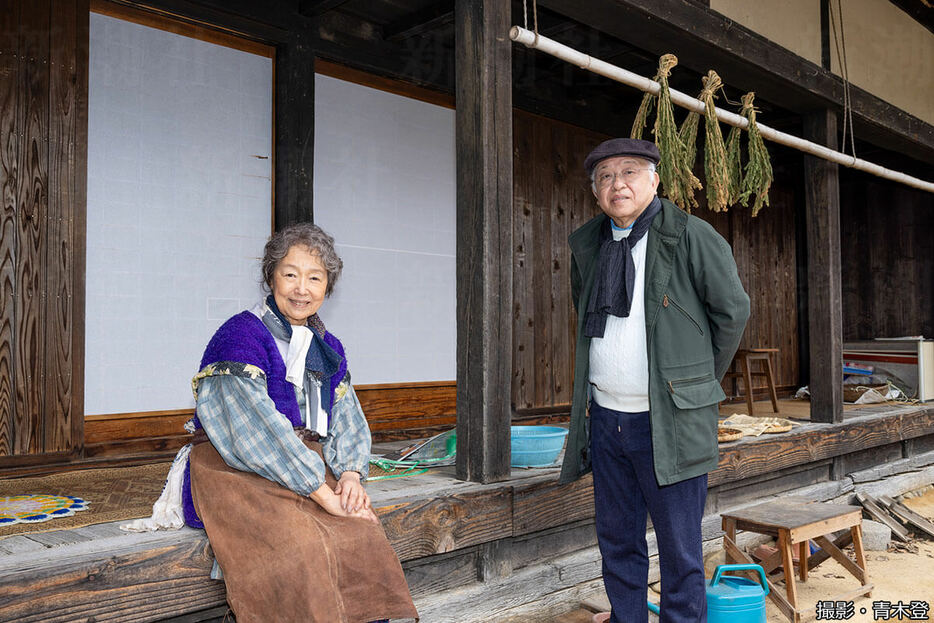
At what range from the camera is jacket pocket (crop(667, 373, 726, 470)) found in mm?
2430

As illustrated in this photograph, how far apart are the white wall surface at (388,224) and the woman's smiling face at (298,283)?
249 cm

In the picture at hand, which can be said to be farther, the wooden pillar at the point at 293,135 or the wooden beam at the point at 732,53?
the wooden pillar at the point at 293,135

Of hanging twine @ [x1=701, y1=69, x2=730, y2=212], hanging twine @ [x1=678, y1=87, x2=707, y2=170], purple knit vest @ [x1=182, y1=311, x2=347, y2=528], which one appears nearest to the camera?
purple knit vest @ [x1=182, y1=311, x2=347, y2=528]

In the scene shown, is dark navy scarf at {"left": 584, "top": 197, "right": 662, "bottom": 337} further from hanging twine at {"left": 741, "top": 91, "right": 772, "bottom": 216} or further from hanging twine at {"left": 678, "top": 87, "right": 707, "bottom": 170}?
hanging twine at {"left": 741, "top": 91, "right": 772, "bottom": 216}

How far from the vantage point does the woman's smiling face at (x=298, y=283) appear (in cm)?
228

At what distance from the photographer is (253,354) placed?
2150mm

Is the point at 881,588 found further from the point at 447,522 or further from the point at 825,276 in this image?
the point at 447,522

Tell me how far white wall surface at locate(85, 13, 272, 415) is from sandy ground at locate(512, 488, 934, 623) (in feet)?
7.80

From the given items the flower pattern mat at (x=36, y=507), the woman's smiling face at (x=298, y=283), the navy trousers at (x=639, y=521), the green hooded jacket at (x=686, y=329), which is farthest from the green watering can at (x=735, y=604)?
the flower pattern mat at (x=36, y=507)

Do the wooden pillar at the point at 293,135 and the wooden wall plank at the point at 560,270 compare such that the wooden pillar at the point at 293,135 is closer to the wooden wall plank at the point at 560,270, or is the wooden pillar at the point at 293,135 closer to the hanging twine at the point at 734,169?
the hanging twine at the point at 734,169

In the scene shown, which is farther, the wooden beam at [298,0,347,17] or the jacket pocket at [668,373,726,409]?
the wooden beam at [298,0,347,17]

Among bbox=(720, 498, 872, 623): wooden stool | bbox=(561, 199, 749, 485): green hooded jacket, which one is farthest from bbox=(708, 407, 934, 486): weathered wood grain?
bbox=(561, 199, 749, 485): green hooded jacket

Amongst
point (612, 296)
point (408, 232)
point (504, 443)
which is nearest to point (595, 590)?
point (504, 443)

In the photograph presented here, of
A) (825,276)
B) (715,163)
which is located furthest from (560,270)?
(715,163)
